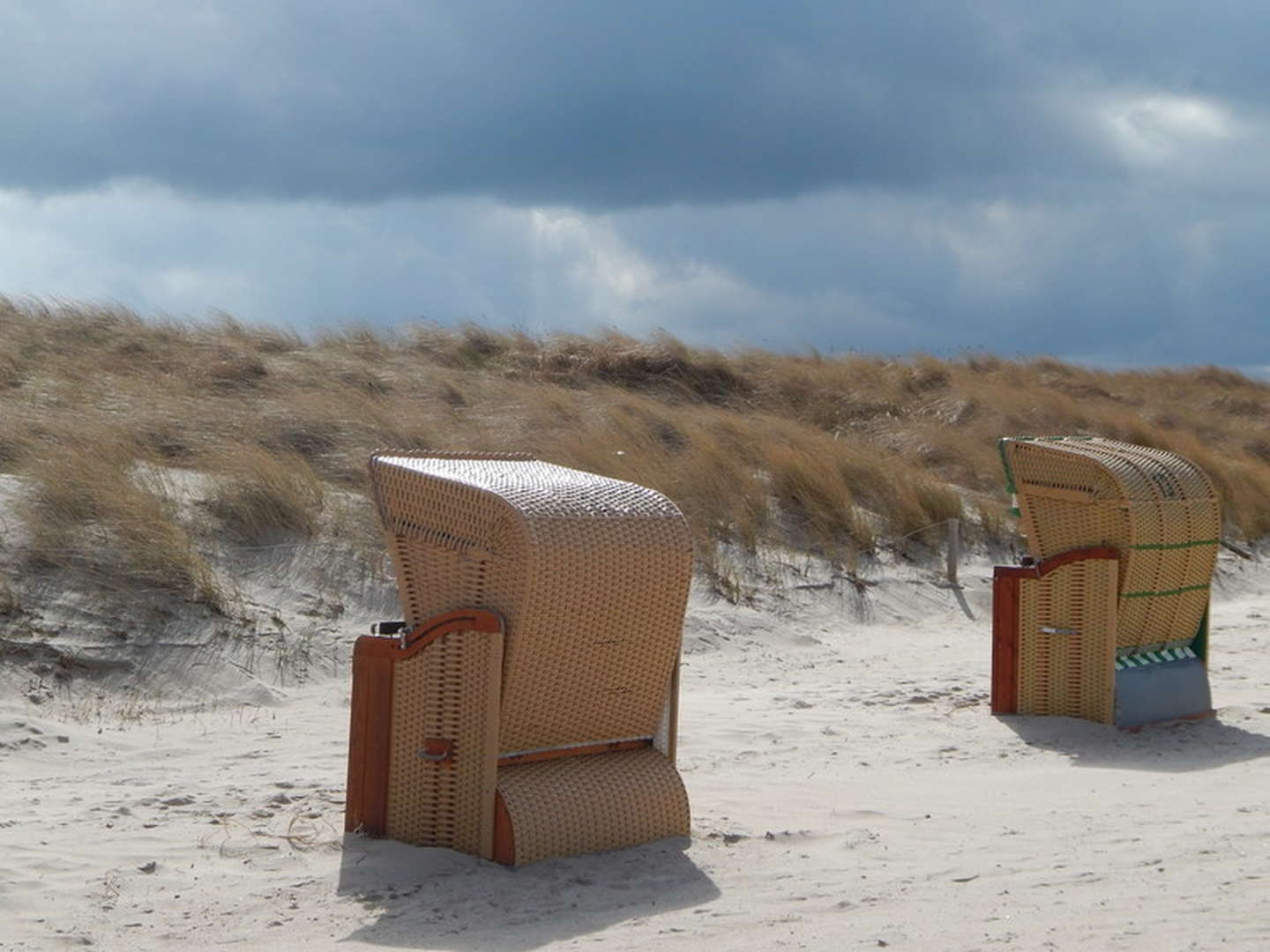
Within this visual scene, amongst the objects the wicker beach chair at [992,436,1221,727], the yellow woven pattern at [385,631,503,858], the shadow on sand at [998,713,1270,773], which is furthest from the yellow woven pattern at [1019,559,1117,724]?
the yellow woven pattern at [385,631,503,858]

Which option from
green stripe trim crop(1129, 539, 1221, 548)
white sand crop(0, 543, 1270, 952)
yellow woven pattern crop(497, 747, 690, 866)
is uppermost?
green stripe trim crop(1129, 539, 1221, 548)

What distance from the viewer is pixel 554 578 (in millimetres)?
5473

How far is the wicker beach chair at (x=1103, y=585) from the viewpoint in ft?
28.5

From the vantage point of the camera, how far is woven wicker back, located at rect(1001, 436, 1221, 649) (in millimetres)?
8656

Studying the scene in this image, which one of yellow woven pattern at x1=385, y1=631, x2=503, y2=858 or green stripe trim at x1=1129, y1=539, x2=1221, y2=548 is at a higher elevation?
green stripe trim at x1=1129, y1=539, x2=1221, y2=548

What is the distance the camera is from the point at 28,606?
9297mm

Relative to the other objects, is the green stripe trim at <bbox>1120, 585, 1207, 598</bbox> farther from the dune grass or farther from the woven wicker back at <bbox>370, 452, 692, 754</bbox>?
the dune grass

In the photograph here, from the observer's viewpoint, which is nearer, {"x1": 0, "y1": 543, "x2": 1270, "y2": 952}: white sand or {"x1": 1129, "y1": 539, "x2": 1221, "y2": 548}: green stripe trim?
{"x1": 0, "y1": 543, "x2": 1270, "y2": 952}: white sand

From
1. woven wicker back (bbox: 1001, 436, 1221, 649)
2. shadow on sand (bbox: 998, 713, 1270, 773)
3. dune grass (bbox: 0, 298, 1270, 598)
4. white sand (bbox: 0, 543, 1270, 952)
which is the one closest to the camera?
white sand (bbox: 0, 543, 1270, 952)

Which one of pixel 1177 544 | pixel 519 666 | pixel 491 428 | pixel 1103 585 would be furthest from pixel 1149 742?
pixel 491 428

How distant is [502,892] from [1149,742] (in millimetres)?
4537

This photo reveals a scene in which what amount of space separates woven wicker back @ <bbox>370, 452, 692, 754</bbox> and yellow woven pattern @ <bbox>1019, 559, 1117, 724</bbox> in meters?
3.60

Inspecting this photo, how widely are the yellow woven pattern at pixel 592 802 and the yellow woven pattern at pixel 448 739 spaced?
0.47 feet

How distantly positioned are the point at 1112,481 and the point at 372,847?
191 inches
